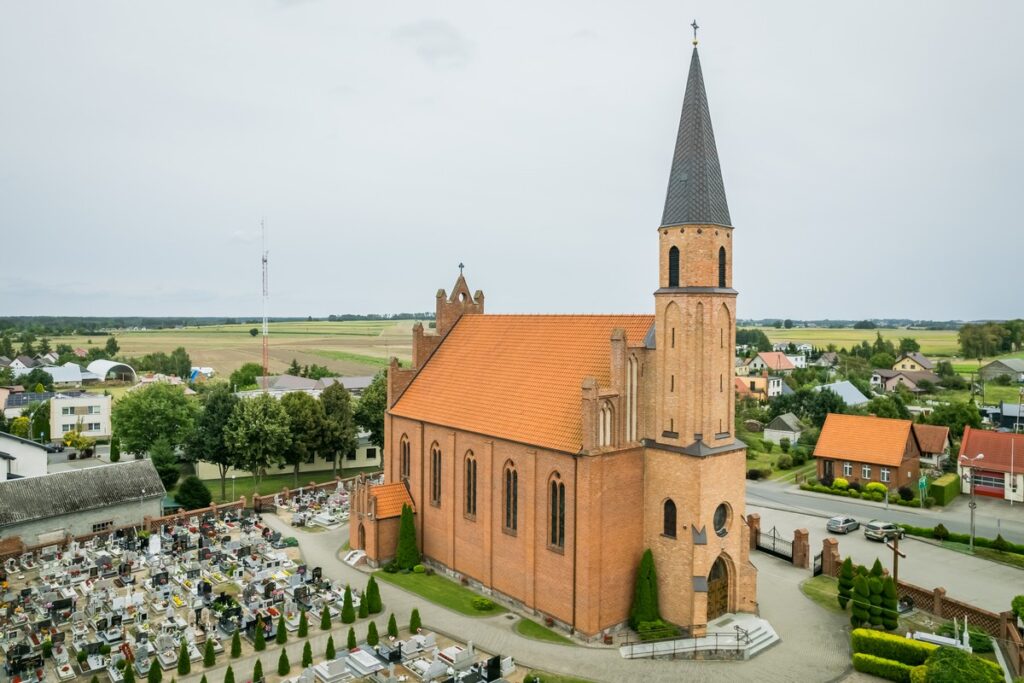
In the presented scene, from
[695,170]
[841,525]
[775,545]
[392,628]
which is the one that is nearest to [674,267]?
[695,170]

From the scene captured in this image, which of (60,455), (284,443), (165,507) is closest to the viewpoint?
(165,507)

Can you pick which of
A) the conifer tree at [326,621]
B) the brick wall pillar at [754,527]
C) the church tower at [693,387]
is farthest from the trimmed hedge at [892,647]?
the conifer tree at [326,621]

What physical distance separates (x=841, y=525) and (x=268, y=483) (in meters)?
48.9

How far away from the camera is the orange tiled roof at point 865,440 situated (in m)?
57.1

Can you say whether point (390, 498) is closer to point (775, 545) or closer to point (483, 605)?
point (483, 605)

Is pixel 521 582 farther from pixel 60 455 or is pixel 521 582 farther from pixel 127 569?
pixel 60 455

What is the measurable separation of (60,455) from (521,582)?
64054mm

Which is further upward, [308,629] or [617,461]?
[617,461]

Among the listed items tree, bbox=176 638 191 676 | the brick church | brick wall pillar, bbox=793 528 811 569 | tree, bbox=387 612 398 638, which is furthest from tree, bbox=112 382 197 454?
brick wall pillar, bbox=793 528 811 569

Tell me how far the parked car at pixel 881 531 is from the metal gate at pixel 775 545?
5.92m

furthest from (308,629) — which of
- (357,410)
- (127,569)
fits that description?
(357,410)

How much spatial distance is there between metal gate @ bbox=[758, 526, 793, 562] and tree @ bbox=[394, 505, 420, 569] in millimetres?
21964

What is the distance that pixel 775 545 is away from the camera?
43000mm

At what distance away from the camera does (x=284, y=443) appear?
187 feet
